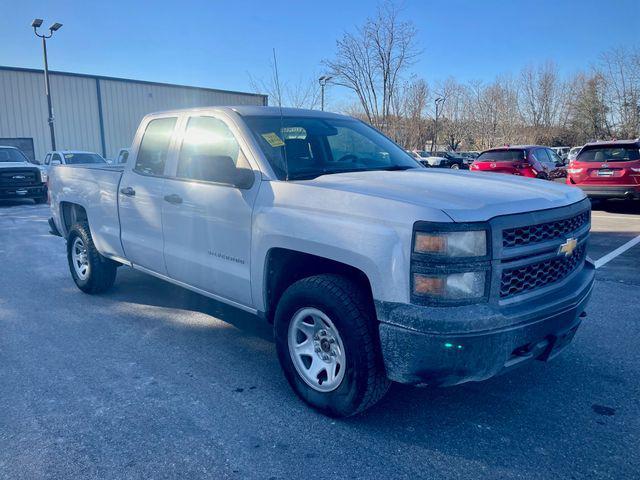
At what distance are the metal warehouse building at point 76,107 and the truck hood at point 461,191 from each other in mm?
26619

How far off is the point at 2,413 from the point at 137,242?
1888 mm

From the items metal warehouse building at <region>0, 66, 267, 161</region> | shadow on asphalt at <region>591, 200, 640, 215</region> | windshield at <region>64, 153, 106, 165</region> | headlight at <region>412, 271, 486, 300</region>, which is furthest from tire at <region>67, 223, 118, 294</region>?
metal warehouse building at <region>0, 66, 267, 161</region>

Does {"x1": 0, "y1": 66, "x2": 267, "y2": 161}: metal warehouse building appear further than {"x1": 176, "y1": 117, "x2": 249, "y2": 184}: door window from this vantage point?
Yes

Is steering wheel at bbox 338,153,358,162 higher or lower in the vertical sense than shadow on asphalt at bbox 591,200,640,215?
higher

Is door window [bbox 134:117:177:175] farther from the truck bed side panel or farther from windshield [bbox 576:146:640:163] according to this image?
windshield [bbox 576:146:640:163]

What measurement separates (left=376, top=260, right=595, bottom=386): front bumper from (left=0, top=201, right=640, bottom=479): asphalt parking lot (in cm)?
47

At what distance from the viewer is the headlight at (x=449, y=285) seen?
2.53 metres

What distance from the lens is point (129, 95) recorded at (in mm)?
34219

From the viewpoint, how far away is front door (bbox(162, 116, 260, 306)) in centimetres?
352

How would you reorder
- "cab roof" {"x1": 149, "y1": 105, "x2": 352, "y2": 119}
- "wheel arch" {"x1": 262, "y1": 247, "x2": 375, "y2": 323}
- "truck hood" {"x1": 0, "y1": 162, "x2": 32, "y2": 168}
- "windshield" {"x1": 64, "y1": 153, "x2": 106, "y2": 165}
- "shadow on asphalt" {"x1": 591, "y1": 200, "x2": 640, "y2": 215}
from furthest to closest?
"windshield" {"x1": 64, "y1": 153, "x2": 106, "y2": 165} → "truck hood" {"x1": 0, "y1": 162, "x2": 32, "y2": 168} → "shadow on asphalt" {"x1": 591, "y1": 200, "x2": 640, "y2": 215} → "cab roof" {"x1": 149, "y1": 105, "x2": 352, "y2": 119} → "wheel arch" {"x1": 262, "y1": 247, "x2": 375, "y2": 323}

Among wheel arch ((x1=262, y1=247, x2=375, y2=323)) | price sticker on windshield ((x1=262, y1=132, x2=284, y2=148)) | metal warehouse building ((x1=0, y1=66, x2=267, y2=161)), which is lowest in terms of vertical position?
wheel arch ((x1=262, y1=247, x2=375, y2=323))

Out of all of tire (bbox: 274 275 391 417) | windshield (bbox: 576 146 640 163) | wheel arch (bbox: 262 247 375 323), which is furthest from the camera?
windshield (bbox: 576 146 640 163)

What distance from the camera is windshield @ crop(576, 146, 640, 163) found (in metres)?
11.4

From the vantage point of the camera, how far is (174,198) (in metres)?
4.11
